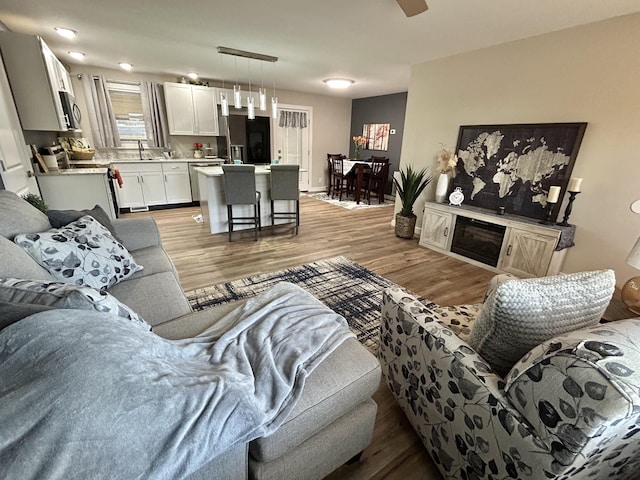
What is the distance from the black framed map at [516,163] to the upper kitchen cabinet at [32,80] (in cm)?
488

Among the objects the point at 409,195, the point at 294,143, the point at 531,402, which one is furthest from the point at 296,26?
the point at 294,143

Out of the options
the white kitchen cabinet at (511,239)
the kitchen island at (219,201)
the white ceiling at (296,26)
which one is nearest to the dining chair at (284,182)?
the kitchen island at (219,201)

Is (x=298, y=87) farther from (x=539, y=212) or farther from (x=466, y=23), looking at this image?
(x=539, y=212)

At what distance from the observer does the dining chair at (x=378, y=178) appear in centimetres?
620

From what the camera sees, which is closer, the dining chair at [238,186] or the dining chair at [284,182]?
the dining chair at [238,186]

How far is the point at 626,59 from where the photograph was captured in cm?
231

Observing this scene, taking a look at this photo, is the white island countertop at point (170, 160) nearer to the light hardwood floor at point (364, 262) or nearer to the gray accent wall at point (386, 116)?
the light hardwood floor at point (364, 262)

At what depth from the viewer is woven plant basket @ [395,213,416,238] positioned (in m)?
4.09

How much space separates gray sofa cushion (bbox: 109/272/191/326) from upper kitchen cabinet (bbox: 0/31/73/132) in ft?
9.83

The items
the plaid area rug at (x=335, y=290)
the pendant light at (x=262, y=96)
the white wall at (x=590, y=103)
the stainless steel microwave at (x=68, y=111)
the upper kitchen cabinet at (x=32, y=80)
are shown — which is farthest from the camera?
the pendant light at (x=262, y=96)

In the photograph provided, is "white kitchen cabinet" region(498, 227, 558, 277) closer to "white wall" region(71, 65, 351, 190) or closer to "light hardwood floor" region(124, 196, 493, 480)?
"light hardwood floor" region(124, 196, 493, 480)

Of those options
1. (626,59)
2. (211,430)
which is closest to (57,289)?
(211,430)

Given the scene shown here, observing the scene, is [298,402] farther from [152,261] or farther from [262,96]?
[262,96]

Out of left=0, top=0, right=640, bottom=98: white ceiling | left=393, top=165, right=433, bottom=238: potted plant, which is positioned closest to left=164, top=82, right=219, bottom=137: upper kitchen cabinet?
left=0, top=0, right=640, bottom=98: white ceiling
